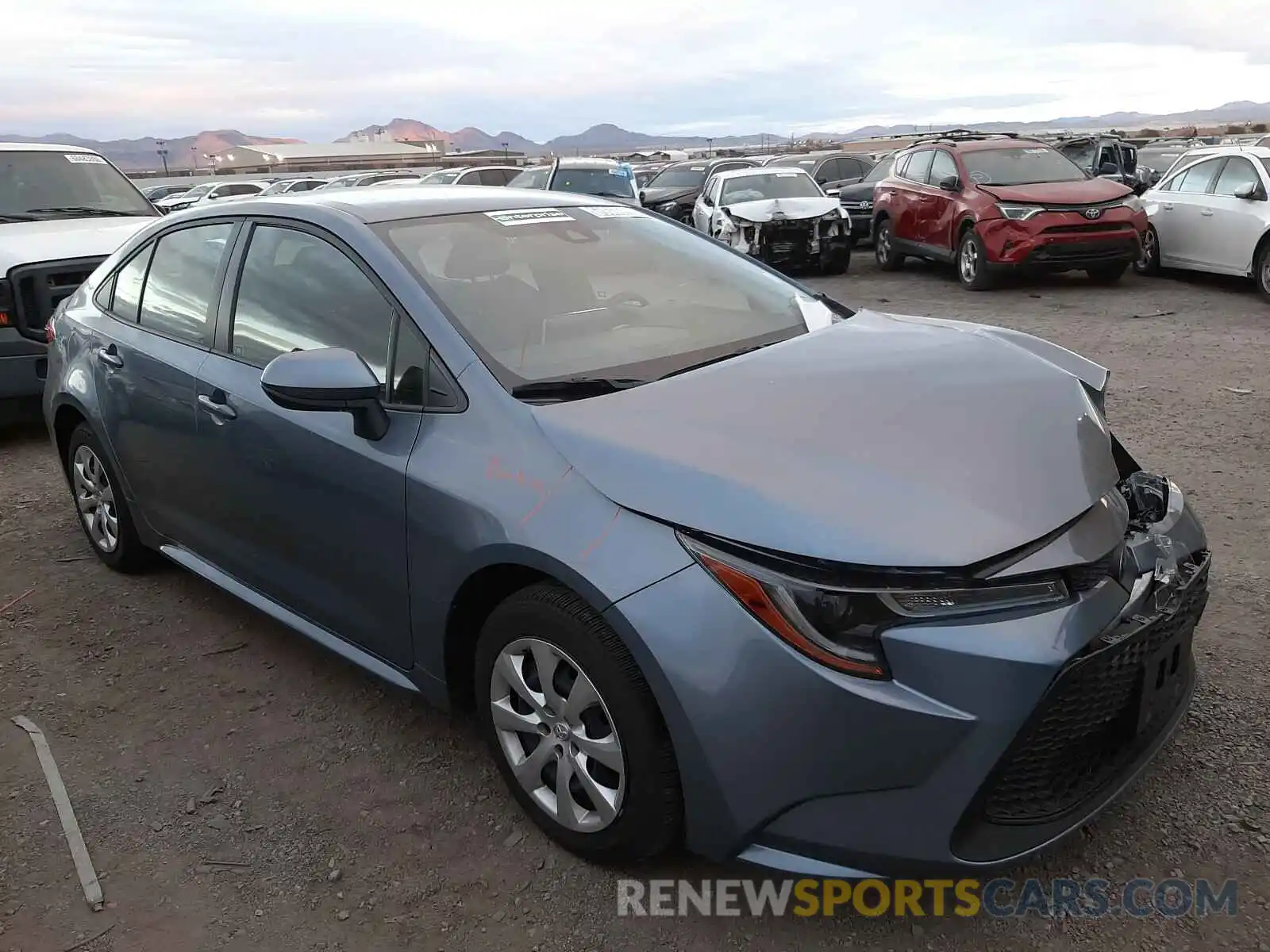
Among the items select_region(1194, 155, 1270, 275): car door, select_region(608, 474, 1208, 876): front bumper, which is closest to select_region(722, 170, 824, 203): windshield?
select_region(1194, 155, 1270, 275): car door

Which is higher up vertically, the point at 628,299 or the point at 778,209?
the point at 778,209

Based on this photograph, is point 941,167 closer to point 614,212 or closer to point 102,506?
point 614,212

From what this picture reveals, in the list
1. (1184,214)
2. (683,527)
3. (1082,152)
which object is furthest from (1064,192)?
(683,527)

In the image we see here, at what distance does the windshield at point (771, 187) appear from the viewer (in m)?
13.9

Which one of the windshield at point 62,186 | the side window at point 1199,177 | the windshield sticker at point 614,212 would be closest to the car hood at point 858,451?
the windshield sticker at point 614,212

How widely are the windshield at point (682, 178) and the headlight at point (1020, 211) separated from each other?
401 inches

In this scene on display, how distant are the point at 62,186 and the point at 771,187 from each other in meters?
9.21

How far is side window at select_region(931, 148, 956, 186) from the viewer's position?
39.2 ft

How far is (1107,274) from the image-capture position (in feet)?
38.4

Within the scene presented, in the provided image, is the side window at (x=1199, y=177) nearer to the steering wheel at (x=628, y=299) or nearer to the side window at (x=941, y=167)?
the side window at (x=941, y=167)

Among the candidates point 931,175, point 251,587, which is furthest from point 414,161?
point 251,587

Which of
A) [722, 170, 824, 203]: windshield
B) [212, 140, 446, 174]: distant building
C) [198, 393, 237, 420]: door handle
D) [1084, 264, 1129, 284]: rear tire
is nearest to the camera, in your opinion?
[198, 393, 237, 420]: door handle

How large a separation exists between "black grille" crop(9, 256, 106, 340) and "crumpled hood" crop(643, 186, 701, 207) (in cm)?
1304

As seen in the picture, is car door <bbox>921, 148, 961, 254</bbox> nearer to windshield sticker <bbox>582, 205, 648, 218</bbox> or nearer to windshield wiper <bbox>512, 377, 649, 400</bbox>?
windshield sticker <bbox>582, 205, 648, 218</bbox>
